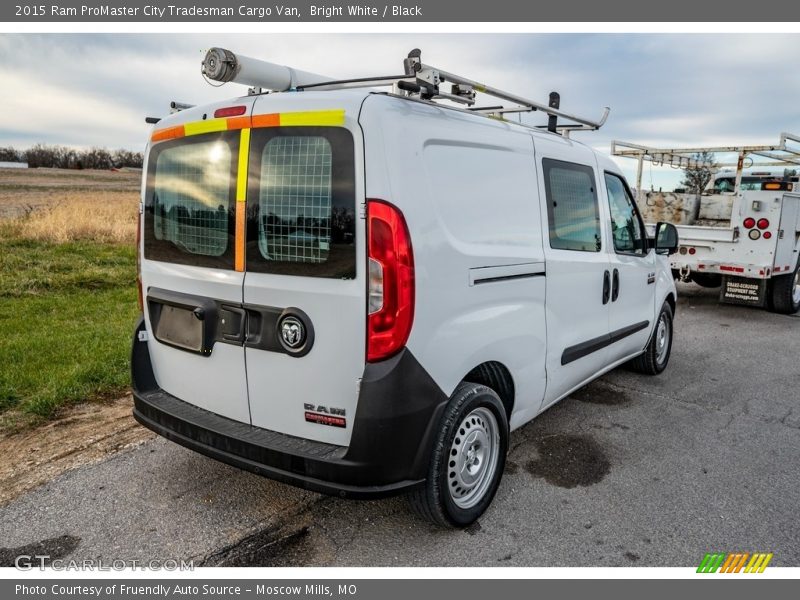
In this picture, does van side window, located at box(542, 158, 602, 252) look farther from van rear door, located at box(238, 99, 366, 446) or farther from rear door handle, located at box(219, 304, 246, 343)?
rear door handle, located at box(219, 304, 246, 343)

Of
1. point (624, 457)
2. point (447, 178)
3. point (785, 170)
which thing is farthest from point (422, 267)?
point (785, 170)

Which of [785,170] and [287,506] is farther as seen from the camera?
[785,170]

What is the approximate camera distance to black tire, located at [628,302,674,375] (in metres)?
5.43

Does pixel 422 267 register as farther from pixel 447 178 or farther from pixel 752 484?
pixel 752 484

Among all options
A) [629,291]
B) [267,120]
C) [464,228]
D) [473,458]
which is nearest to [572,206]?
[629,291]

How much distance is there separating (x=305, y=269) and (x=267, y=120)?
714 millimetres

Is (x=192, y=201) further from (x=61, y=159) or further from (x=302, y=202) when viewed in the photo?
(x=61, y=159)

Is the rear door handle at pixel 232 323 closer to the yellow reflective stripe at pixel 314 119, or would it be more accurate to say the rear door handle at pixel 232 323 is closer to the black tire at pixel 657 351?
the yellow reflective stripe at pixel 314 119

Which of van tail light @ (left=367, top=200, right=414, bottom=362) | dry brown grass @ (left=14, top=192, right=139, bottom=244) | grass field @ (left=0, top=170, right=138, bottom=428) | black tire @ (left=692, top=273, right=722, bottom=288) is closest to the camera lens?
van tail light @ (left=367, top=200, right=414, bottom=362)

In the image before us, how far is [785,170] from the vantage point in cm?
1108

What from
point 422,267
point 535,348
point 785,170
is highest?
point 785,170

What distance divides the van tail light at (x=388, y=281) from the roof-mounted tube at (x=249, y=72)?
40.6 inches

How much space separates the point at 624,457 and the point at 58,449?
12.0ft

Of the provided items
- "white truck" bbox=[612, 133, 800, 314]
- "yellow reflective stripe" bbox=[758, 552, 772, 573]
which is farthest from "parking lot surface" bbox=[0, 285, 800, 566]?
"white truck" bbox=[612, 133, 800, 314]
